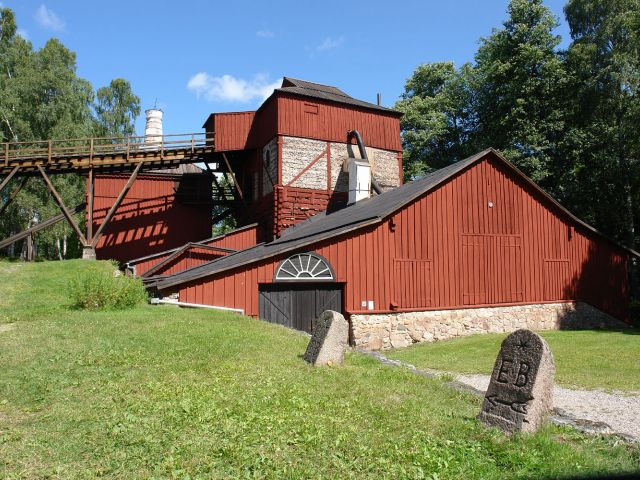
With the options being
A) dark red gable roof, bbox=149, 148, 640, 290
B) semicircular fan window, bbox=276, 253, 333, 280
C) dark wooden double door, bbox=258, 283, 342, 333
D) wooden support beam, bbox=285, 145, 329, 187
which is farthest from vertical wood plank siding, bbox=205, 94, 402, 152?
dark wooden double door, bbox=258, 283, 342, 333

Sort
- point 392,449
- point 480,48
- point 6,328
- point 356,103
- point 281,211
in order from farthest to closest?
Result: point 480,48 < point 356,103 < point 281,211 < point 6,328 < point 392,449

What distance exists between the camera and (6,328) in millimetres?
11266

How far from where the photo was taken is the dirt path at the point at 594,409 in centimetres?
607

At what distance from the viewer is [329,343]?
330 inches

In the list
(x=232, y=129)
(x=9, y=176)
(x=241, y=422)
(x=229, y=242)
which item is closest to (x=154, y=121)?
(x=232, y=129)

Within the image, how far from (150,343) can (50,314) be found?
16.9 feet

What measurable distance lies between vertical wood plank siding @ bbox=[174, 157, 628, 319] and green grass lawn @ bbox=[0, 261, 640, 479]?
298 inches

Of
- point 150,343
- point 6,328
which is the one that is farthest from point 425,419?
point 6,328

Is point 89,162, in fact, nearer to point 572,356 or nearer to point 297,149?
point 297,149

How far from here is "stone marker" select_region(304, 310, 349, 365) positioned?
8.37m

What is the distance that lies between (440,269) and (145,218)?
18103mm

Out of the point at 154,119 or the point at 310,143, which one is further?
the point at 154,119

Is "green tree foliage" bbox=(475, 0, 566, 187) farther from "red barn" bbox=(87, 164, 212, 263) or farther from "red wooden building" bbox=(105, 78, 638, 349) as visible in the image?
"red barn" bbox=(87, 164, 212, 263)

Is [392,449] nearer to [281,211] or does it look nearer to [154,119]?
[281,211]
